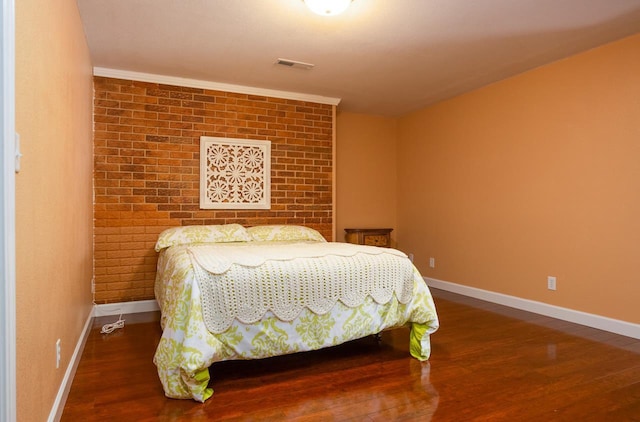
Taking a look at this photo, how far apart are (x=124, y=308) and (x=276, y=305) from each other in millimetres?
2156

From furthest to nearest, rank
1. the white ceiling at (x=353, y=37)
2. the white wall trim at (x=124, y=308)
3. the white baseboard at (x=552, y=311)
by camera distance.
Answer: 1. the white wall trim at (x=124, y=308)
2. the white baseboard at (x=552, y=311)
3. the white ceiling at (x=353, y=37)

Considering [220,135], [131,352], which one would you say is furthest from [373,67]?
[131,352]

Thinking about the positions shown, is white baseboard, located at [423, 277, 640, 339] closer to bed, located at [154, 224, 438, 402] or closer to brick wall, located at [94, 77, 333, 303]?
bed, located at [154, 224, 438, 402]

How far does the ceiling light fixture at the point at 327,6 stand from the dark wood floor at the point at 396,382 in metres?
2.10

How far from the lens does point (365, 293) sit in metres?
2.30

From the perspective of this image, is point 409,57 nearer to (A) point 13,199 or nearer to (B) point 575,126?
(B) point 575,126

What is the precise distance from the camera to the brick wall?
3498mm

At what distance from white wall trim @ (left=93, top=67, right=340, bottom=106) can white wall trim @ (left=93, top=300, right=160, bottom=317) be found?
2.04 m

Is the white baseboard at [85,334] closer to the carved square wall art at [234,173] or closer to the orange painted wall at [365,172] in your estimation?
the carved square wall art at [234,173]

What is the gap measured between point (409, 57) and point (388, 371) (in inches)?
95.3

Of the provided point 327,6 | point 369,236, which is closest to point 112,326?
point 327,6

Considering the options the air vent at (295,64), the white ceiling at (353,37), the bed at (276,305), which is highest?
the white ceiling at (353,37)

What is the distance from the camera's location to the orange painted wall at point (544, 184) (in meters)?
2.89

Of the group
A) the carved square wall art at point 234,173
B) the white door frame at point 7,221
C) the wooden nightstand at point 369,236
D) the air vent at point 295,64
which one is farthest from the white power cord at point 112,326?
the wooden nightstand at point 369,236
